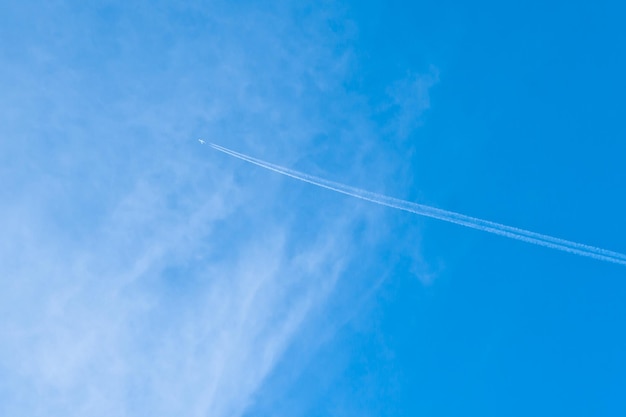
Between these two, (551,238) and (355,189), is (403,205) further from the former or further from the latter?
(551,238)

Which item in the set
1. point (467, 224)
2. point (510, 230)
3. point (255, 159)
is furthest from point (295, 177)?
point (510, 230)

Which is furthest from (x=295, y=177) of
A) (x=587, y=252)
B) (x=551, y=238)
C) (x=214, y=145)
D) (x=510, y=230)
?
(x=587, y=252)

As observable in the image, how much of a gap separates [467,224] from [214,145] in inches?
977

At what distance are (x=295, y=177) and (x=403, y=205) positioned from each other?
1072 cm

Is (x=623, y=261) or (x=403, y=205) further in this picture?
(x=403, y=205)

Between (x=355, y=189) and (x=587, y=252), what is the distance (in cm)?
2125

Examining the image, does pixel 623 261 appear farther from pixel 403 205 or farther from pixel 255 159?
pixel 255 159

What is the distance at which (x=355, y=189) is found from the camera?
47.8 metres

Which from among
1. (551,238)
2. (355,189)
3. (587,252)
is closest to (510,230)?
(551,238)

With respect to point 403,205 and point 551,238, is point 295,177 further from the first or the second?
point 551,238

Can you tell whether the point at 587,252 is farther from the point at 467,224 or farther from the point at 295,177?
the point at 295,177

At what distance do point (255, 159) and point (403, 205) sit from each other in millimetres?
14742

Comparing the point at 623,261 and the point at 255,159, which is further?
the point at 255,159

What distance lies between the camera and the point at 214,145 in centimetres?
4603
